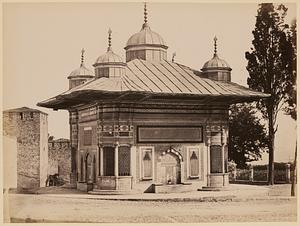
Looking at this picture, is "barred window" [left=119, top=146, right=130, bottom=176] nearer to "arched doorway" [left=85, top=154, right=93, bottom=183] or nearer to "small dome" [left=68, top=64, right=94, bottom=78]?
"arched doorway" [left=85, top=154, right=93, bottom=183]

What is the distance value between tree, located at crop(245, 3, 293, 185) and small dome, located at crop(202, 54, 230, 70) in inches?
25.5

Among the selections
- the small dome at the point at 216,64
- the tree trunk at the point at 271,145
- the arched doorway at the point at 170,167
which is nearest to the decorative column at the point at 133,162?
the arched doorway at the point at 170,167

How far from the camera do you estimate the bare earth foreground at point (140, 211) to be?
14664 mm

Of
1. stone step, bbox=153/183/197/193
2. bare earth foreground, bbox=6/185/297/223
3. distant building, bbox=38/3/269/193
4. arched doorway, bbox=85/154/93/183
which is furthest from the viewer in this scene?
arched doorway, bbox=85/154/93/183

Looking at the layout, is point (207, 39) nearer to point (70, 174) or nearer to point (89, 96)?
point (89, 96)

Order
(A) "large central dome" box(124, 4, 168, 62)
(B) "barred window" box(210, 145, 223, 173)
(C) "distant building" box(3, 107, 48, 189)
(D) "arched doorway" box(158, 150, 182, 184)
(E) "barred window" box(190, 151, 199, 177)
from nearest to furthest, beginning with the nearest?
(C) "distant building" box(3, 107, 48, 189) < (D) "arched doorway" box(158, 150, 182, 184) < (E) "barred window" box(190, 151, 199, 177) < (B) "barred window" box(210, 145, 223, 173) < (A) "large central dome" box(124, 4, 168, 62)

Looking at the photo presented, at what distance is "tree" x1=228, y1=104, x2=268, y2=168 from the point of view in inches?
706

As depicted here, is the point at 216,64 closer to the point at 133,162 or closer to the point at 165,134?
the point at 165,134

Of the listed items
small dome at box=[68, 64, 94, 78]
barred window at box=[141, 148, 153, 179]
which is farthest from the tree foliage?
small dome at box=[68, 64, 94, 78]

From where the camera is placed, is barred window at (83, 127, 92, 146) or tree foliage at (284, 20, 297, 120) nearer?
Result: tree foliage at (284, 20, 297, 120)

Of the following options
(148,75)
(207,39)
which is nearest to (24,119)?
(148,75)

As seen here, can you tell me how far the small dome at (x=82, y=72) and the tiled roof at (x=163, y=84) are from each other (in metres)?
0.39

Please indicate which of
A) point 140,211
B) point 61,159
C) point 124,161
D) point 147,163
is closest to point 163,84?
point 147,163

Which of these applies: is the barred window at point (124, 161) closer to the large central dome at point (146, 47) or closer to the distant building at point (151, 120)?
the distant building at point (151, 120)
